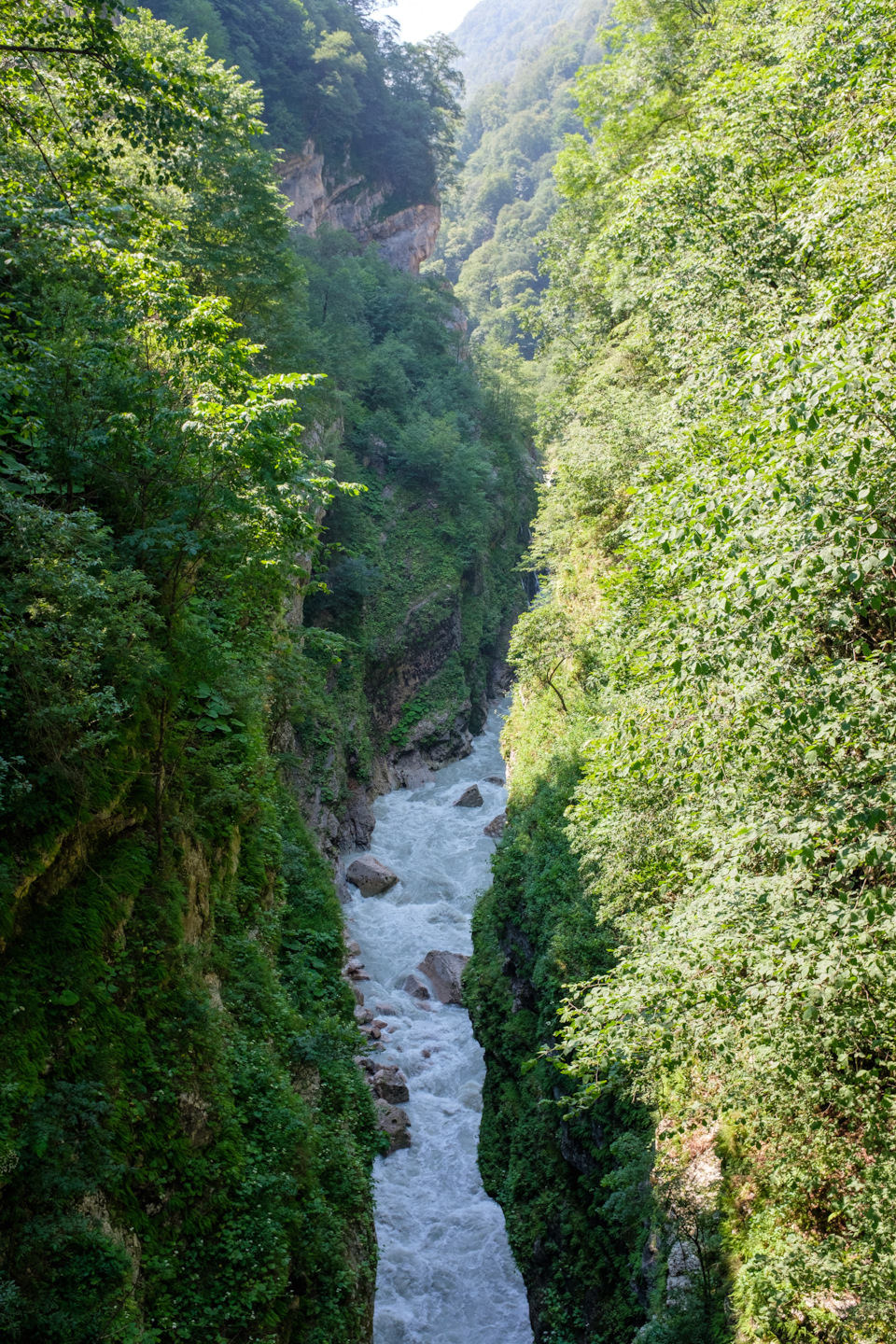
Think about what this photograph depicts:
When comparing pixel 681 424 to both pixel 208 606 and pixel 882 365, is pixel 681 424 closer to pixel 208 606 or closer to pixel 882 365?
pixel 882 365

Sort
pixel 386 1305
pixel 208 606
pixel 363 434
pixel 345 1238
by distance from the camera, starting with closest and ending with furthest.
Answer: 1. pixel 345 1238
2. pixel 208 606
3. pixel 386 1305
4. pixel 363 434

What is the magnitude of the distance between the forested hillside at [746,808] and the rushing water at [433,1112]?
68cm

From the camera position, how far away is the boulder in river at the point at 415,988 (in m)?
17.5

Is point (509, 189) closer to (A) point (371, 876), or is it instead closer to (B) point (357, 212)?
(B) point (357, 212)

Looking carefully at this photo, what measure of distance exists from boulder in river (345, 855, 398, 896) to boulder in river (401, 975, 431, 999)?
3566mm

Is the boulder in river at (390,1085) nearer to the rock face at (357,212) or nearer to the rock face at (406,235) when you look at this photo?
the rock face at (357,212)

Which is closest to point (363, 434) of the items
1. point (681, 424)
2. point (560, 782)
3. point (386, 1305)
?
point (560, 782)

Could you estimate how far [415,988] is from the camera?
1755 centimetres

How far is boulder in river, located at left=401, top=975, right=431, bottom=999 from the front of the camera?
1748cm

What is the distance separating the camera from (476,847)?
23.0 m

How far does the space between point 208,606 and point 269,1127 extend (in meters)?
5.86

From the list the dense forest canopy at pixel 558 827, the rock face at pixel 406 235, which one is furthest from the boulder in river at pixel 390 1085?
the rock face at pixel 406 235

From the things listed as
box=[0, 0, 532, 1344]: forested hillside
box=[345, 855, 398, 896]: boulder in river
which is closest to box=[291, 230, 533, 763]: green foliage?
box=[345, 855, 398, 896]: boulder in river

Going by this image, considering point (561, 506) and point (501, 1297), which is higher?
point (561, 506)
